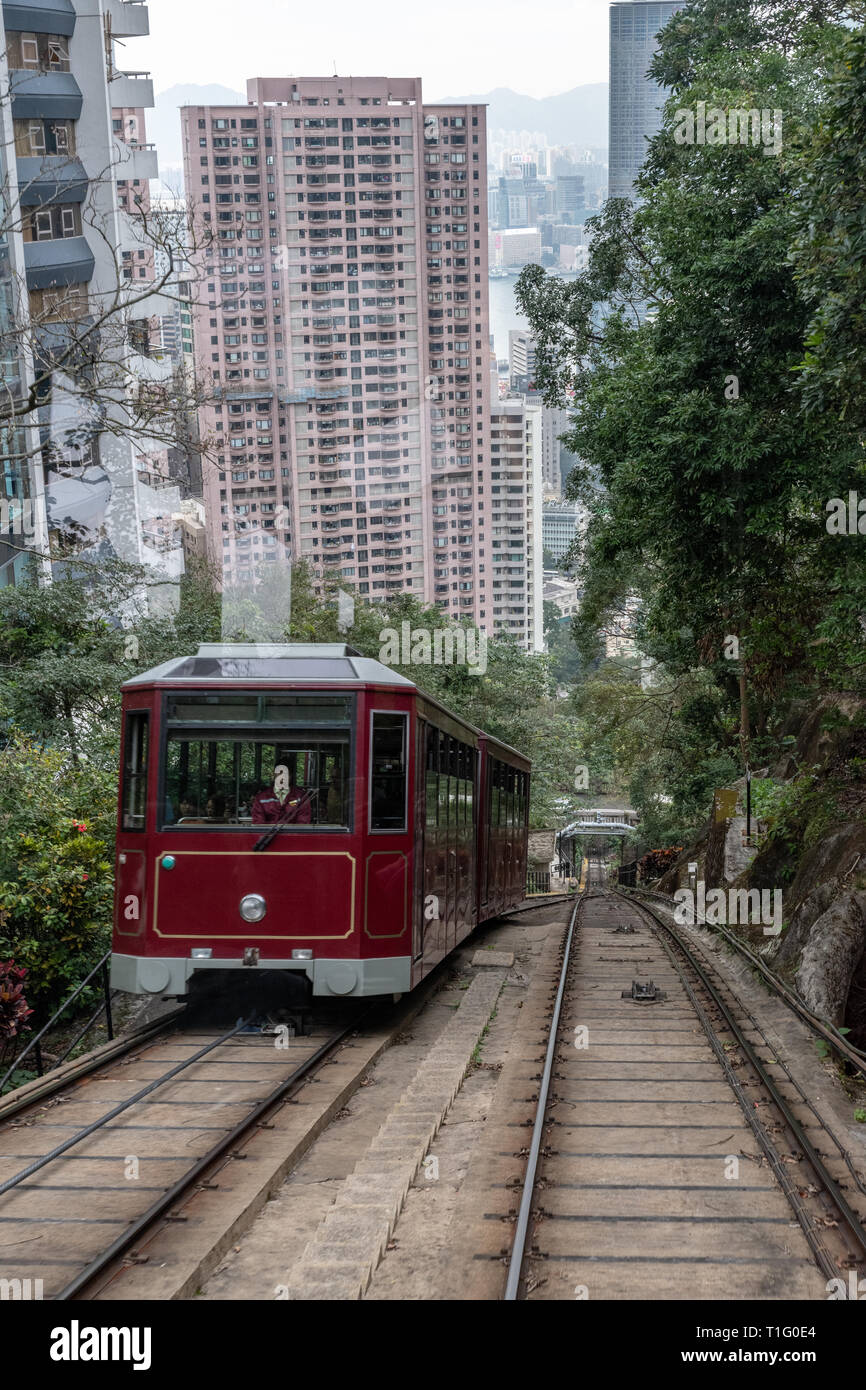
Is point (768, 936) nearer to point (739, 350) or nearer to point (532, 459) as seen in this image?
point (739, 350)

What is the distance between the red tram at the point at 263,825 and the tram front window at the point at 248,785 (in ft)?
0.04

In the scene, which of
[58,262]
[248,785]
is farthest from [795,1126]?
[58,262]

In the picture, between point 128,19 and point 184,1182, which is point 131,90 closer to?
point 128,19

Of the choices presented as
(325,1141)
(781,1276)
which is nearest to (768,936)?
(325,1141)

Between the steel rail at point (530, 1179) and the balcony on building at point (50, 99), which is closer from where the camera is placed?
the steel rail at point (530, 1179)

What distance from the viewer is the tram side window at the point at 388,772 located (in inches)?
411

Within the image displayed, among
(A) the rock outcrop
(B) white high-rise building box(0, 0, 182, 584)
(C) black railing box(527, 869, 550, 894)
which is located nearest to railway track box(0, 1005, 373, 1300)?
(A) the rock outcrop

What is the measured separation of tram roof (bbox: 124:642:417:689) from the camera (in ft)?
34.1

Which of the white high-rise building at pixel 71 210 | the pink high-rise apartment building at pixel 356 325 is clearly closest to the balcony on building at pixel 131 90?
the white high-rise building at pixel 71 210

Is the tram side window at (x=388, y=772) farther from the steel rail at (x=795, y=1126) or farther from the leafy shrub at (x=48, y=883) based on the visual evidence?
the leafy shrub at (x=48, y=883)

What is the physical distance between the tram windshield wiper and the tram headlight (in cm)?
39

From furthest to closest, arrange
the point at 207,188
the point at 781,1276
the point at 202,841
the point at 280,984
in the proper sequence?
the point at 207,188
the point at 280,984
the point at 202,841
the point at 781,1276

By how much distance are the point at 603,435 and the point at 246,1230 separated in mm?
11530

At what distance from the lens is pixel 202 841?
1025 centimetres
